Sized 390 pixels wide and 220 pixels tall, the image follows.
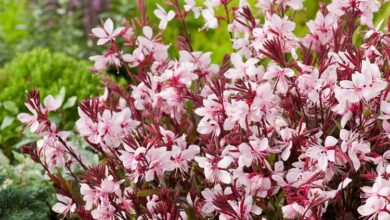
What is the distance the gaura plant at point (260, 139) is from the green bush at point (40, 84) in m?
1.13

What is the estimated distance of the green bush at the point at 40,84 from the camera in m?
2.86

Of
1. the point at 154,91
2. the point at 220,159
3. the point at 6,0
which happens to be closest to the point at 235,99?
the point at 220,159

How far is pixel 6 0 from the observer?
5035mm

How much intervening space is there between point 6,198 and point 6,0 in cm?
331

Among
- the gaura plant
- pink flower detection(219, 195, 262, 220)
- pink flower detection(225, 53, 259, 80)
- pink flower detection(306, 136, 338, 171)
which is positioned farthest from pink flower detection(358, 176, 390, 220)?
pink flower detection(225, 53, 259, 80)

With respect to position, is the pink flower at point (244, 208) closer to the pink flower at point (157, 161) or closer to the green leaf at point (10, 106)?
the pink flower at point (157, 161)

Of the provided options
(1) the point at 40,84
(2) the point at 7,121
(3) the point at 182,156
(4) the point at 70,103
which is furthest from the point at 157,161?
(1) the point at 40,84

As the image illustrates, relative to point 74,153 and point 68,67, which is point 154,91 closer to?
point 74,153

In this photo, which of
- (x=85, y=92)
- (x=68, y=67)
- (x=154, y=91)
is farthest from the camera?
(x=68, y=67)

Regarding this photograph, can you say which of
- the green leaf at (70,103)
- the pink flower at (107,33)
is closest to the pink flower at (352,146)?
the pink flower at (107,33)

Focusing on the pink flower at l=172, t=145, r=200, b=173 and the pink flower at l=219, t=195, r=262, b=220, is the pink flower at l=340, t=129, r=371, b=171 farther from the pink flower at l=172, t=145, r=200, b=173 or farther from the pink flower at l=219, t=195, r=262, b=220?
the pink flower at l=172, t=145, r=200, b=173

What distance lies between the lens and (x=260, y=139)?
4.85 ft

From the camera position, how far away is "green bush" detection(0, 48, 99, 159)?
286 centimetres

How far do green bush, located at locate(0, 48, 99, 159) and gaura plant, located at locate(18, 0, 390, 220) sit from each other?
1.13m
